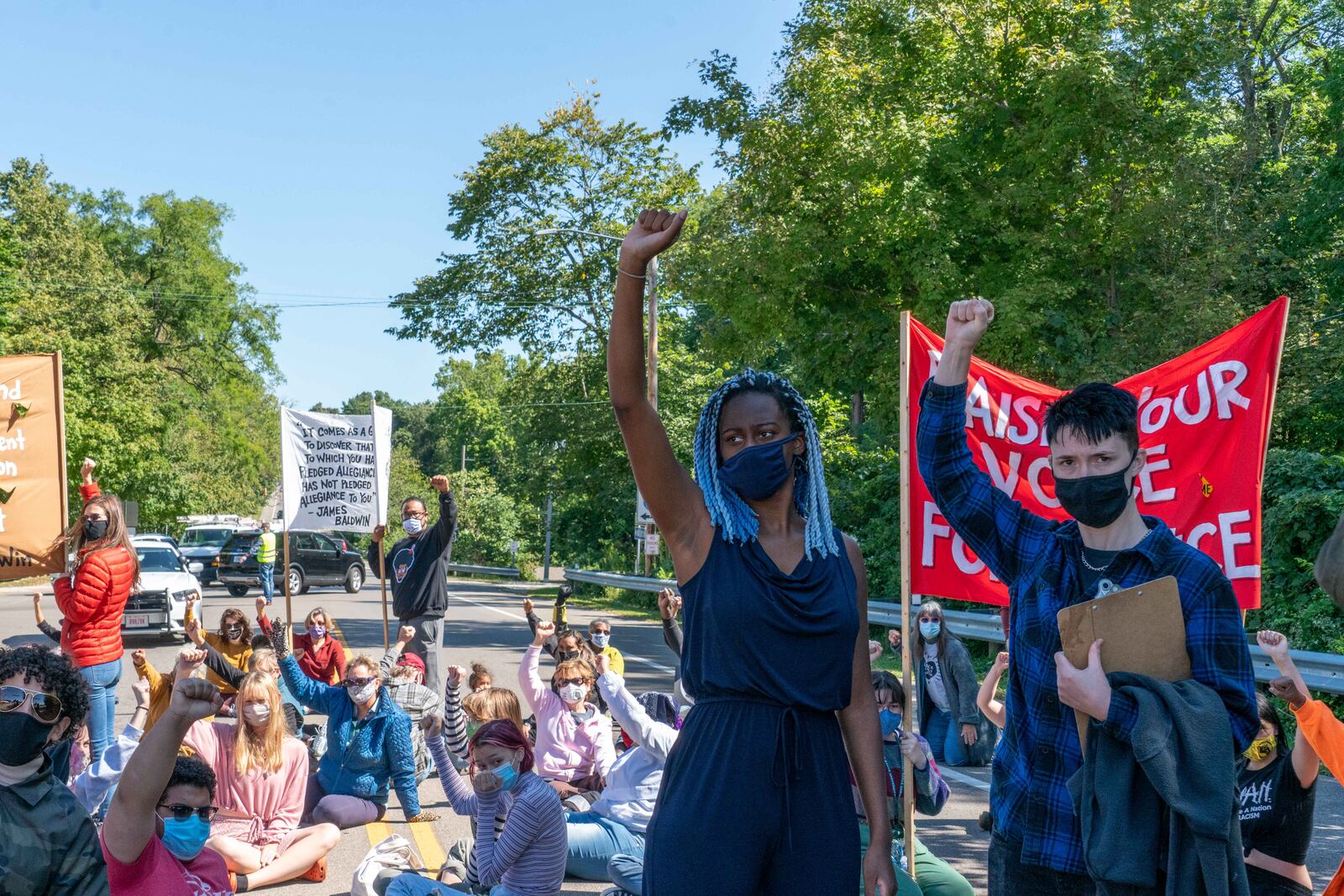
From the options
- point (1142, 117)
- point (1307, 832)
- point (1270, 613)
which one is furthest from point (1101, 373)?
point (1307, 832)

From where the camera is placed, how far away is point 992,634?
47.5ft

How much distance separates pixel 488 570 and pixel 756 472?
48.2 meters

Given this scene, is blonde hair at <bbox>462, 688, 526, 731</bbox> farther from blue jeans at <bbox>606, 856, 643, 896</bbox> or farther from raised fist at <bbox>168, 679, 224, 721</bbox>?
raised fist at <bbox>168, 679, 224, 721</bbox>

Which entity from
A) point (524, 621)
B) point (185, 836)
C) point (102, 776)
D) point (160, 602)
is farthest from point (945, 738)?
point (524, 621)

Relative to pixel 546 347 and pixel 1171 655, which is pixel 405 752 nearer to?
pixel 1171 655

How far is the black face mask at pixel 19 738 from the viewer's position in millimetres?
3232

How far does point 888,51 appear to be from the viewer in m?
19.2

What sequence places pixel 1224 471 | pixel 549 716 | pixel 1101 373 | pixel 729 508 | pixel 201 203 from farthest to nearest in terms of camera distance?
pixel 201 203 < pixel 1101 373 < pixel 549 716 < pixel 1224 471 < pixel 729 508

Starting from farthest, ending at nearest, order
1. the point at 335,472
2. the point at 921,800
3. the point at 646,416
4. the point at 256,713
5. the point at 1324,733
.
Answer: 1. the point at 335,472
2. the point at 256,713
3. the point at 921,800
4. the point at 1324,733
5. the point at 646,416

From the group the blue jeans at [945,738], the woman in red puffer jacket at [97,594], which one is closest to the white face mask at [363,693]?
the woman in red puffer jacket at [97,594]

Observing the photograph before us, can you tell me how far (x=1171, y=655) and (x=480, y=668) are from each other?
20.9 ft

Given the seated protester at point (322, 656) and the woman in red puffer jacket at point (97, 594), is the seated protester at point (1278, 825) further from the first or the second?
the seated protester at point (322, 656)

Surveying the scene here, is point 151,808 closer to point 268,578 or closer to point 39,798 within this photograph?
point 39,798

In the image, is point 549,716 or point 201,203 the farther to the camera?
point 201,203
